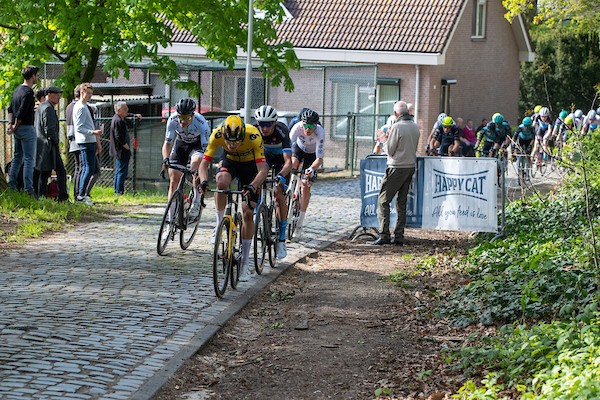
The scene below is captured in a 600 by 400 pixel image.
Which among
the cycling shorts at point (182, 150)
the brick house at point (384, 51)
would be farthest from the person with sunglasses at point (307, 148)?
the brick house at point (384, 51)

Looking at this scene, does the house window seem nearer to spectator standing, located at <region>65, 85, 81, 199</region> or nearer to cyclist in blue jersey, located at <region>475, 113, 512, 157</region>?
cyclist in blue jersey, located at <region>475, 113, 512, 157</region>

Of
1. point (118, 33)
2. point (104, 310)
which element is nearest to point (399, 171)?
point (104, 310)

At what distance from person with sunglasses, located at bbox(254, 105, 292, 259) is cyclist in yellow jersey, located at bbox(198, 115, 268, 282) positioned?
1154 mm

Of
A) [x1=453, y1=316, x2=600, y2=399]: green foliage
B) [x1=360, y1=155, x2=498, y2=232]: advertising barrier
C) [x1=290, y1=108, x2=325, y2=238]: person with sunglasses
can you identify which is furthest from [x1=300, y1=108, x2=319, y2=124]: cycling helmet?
[x1=453, y1=316, x2=600, y2=399]: green foliage

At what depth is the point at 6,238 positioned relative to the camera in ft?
43.5

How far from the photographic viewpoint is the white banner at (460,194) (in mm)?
14750

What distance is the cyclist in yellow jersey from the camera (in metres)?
10.6

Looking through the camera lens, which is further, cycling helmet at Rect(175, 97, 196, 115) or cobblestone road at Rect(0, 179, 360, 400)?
cycling helmet at Rect(175, 97, 196, 115)

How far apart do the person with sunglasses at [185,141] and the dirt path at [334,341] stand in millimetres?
1775

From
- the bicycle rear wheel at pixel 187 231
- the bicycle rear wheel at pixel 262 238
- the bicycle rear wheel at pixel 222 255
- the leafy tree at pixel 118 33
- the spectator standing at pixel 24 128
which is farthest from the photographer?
the leafy tree at pixel 118 33

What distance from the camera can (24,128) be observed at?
15.5m

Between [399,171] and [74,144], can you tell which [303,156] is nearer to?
[399,171]

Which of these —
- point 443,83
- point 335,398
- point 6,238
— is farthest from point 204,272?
point 443,83

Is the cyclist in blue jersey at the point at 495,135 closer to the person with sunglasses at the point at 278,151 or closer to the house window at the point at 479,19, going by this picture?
the person with sunglasses at the point at 278,151
